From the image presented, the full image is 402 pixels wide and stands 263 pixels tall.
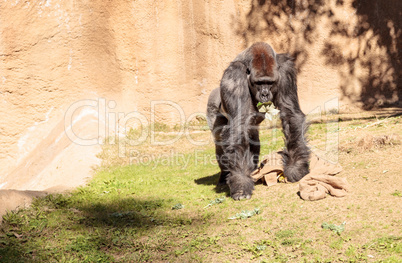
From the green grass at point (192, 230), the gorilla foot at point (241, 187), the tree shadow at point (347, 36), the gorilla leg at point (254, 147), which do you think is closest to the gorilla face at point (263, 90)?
the gorilla leg at point (254, 147)

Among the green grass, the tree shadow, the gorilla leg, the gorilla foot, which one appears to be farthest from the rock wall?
the gorilla foot

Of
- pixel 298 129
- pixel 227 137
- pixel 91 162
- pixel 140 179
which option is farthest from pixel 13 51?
pixel 298 129

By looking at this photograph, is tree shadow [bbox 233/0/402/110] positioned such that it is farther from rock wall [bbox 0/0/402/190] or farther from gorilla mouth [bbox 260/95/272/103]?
gorilla mouth [bbox 260/95/272/103]

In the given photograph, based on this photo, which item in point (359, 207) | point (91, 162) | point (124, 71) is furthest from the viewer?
point (124, 71)

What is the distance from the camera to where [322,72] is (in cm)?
1168

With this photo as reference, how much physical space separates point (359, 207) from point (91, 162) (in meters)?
5.34

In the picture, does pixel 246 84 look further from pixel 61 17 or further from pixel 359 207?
pixel 61 17

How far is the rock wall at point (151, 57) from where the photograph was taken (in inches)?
385

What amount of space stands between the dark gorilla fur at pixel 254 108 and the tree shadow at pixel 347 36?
610 centimetres

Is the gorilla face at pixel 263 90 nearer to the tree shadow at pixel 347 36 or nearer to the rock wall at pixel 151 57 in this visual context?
the rock wall at pixel 151 57

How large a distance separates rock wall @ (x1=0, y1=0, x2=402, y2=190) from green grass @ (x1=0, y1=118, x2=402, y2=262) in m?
4.08

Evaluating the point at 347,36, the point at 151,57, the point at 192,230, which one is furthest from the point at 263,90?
the point at 347,36

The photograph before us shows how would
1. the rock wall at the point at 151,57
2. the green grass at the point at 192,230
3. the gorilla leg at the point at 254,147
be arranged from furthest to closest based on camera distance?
the rock wall at the point at 151,57 < the gorilla leg at the point at 254,147 < the green grass at the point at 192,230

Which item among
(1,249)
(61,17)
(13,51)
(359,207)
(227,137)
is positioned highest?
(61,17)
